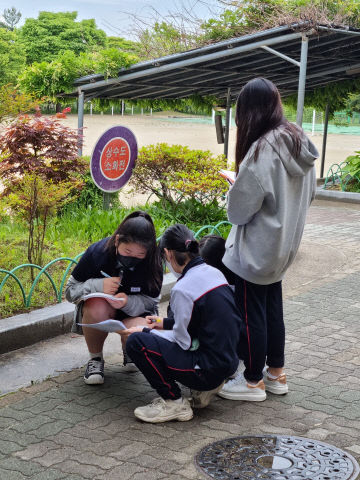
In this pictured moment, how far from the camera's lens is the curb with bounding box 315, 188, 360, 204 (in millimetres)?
13703

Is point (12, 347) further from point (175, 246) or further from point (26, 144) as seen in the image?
point (26, 144)

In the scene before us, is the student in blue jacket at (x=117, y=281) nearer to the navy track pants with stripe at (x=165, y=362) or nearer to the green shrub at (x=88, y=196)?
the navy track pants with stripe at (x=165, y=362)

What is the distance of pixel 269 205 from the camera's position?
12.0 feet

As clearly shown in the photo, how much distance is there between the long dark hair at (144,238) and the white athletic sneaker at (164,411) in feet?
2.72

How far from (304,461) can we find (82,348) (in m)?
2.13

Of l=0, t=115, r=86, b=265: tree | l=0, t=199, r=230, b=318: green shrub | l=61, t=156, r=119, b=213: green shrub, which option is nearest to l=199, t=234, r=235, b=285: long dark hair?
l=0, t=199, r=230, b=318: green shrub

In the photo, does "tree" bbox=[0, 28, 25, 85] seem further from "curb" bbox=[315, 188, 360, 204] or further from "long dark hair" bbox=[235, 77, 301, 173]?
"long dark hair" bbox=[235, 77, 301, 173]

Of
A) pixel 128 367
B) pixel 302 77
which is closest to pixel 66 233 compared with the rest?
pixel 128 367

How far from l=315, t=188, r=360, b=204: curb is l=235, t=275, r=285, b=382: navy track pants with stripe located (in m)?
10.2

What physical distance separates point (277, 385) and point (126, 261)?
49.0 inches

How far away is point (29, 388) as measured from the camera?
409 centimetres

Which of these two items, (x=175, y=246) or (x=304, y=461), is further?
(x=175, y=246)

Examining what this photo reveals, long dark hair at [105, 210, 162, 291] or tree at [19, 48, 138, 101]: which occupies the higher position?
tree at [19, 48, 138, 101]

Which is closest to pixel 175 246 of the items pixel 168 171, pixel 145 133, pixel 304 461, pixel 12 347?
pixel 304 461
